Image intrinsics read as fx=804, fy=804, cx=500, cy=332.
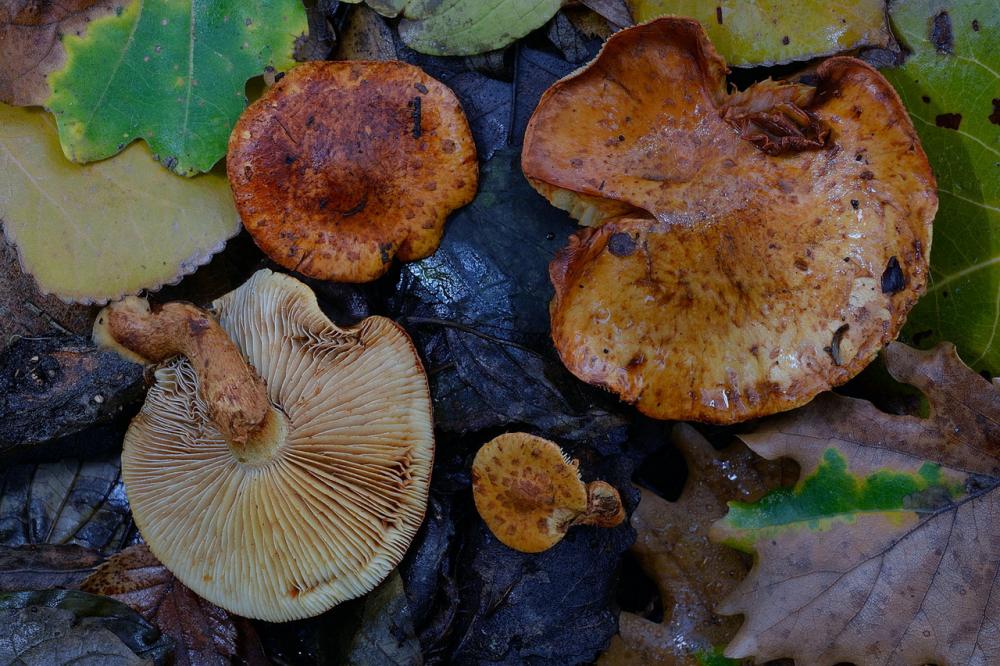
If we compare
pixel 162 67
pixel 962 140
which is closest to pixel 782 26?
pixel 962 140

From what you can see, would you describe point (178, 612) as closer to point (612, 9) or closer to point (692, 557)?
point (692, 557)

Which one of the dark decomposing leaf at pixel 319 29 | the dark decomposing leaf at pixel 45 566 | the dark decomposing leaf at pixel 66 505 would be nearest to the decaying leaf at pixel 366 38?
the dark decomposing leaf at pixel 319 29

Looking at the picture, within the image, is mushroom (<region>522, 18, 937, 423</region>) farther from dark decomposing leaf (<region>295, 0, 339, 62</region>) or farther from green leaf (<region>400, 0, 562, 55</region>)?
dark decomposing leaf (<region>295, 0, 339, 62</region>)

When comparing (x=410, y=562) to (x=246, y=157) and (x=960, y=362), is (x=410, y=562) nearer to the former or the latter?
(x=246, y=157)

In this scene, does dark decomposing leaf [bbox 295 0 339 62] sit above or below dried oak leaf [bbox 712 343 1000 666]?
above

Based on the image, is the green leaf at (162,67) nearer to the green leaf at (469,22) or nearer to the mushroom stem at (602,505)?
the green leaf at (469,22)

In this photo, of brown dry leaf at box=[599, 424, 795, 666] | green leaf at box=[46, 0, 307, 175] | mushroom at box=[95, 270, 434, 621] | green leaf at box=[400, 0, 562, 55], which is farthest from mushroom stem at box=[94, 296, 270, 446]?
brown dry leaf at box=[599, 424, 795, 666]
